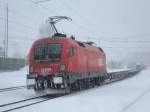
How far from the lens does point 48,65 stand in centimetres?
1762

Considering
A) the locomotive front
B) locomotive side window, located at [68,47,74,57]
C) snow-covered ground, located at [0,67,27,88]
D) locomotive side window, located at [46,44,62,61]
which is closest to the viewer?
the locomotive front

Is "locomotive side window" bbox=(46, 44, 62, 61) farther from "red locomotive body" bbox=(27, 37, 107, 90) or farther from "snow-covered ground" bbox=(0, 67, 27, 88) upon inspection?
"snow-covered ground" bbox=(0, 67, 27, 88)

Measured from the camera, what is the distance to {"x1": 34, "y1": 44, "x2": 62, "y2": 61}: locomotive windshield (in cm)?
1791

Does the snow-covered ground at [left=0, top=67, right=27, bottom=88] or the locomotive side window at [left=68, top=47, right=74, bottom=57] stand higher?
the locomotive side window at [left=68, top=47, right=74, bottom=57]

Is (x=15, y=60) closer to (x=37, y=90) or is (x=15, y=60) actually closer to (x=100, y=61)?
(x=100, y=61)

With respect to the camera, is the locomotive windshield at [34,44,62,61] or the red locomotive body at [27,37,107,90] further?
the locomotive windshield at [34,44,62,61]

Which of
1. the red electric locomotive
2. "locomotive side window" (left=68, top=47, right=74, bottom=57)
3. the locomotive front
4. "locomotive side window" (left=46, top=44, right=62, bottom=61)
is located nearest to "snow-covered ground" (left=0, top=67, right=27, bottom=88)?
the red electric locomotive

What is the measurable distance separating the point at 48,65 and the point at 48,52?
0.88 m

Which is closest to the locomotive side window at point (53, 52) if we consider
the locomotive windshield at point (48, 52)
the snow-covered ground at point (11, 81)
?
the locomotive windshield at point (48, 52)

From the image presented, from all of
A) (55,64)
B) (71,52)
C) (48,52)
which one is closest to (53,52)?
(48,52)

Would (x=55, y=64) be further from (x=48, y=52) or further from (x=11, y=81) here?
(x=11, y=81)

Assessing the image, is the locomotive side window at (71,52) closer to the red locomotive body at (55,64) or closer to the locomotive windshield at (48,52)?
the red locomotive body at (55,64)

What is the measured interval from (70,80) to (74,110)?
5536 mm

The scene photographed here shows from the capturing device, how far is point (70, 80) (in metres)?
17.8
